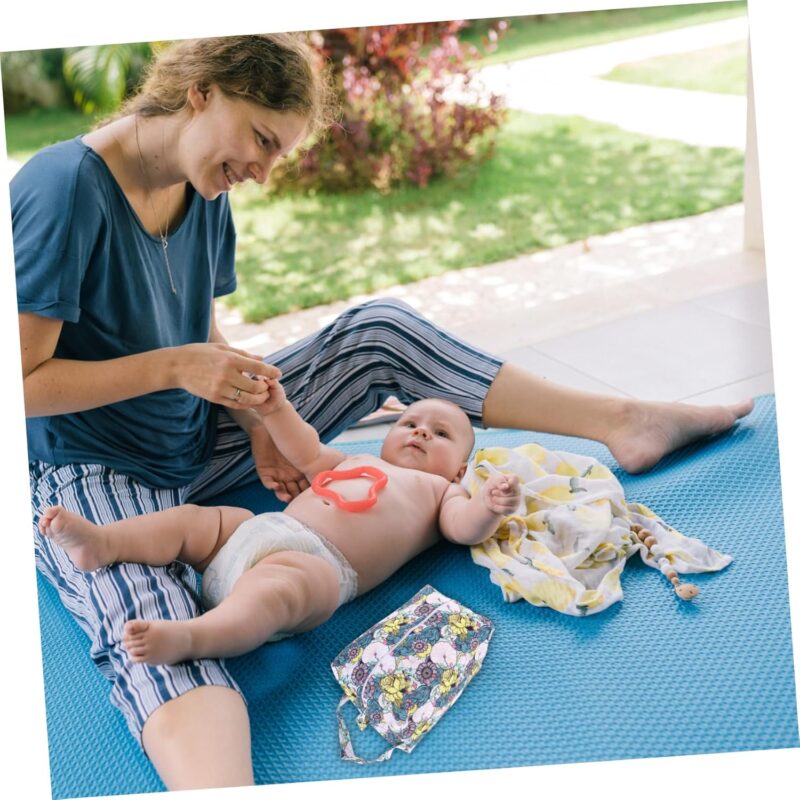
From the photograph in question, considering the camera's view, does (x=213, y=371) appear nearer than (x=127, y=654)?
No

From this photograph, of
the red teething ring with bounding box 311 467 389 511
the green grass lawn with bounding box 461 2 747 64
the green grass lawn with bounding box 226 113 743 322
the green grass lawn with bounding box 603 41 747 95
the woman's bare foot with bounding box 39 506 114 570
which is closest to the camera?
the woman's bare foot with bounding box 39 506 114 570

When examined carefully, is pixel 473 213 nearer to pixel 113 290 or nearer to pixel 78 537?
pixel 113 290

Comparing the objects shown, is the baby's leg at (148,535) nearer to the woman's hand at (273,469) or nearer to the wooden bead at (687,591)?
the woman's hand at (273,469)

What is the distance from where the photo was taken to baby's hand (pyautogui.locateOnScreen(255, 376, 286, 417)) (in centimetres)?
188

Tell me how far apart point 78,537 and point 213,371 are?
13.9 inches

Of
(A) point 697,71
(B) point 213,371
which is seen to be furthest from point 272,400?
(A) point 697,71

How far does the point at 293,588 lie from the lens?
1613 millimetres

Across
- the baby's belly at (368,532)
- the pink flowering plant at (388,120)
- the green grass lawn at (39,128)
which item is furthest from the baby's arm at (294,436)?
the green grass lawn at (39,128)

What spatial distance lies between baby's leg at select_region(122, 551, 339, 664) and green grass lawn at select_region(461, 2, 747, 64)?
5411 millimetres

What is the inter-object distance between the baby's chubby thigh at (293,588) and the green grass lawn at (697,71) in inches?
204

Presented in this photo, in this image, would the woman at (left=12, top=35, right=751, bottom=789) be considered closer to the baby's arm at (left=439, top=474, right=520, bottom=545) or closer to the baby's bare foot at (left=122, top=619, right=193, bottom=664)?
the baby's bare foot at (left=122, top=619, right=193, bottom=664)

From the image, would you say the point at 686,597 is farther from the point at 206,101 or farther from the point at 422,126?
the point at 422,126

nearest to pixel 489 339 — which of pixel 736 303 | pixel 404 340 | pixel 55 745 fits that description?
pixel 736 303

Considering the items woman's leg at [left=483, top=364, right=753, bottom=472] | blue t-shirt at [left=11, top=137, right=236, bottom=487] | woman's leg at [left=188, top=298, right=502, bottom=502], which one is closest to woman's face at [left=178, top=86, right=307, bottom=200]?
blue t-shirt at [left=11, top=137, right=236, bottom=487]
